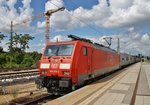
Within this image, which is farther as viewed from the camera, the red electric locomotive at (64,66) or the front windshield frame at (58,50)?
the front windshield frame at (58,50)

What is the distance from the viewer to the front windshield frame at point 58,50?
1346 centimetres

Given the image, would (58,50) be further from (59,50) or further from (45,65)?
(45,65)

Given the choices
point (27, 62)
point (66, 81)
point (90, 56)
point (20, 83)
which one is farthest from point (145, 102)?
point (27, 62)

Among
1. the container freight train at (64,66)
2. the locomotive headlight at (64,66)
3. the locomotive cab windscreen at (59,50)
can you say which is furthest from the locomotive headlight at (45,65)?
the locomotive headlight at (64,66)

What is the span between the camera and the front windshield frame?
1346 centimetres

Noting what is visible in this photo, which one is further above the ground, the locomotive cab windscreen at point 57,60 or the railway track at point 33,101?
the locomotive cab windscreen at point 57,60

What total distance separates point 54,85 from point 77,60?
5.67 feet

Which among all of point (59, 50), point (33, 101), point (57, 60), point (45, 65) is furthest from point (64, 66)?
point (33, 101)

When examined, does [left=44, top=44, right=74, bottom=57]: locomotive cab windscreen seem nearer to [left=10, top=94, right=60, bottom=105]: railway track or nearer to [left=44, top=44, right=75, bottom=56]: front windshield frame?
[left=44, top=44, right=75, bottom=56]: front windshield frame

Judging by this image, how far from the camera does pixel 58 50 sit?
45.8 feet

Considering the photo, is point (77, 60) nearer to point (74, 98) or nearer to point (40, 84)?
point (40, 84)

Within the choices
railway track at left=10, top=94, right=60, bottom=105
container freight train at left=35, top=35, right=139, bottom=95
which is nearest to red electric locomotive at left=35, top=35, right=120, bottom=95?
container freight train at left=35, top=35, right=139, bottom=95

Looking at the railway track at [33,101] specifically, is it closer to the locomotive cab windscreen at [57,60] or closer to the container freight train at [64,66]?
the container freight train at [64,66]

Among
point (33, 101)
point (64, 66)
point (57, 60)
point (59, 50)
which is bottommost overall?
point (33, 101)
